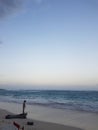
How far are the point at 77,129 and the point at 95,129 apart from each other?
42.6 inches

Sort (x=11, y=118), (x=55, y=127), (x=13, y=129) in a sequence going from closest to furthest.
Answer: (x=13, y=129) → (x=55, y=127) → (x=11, y=118)

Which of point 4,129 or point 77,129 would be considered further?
point 77,129

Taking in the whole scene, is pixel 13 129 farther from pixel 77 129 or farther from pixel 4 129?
→ pixel 77 129

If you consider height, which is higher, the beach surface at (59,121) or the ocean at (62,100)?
the ocean at (62,100)

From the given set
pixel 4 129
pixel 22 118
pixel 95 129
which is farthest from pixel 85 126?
pixel 4 129

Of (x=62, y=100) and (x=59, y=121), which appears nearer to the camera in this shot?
(x=59, y=121)

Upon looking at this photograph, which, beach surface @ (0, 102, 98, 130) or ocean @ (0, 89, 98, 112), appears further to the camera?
ocean @ (0, 89, 98, 112)

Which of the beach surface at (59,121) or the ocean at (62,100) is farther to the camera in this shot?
the ocean at (62,100)

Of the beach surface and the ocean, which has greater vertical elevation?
the ocean

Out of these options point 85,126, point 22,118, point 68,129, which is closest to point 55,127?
point 68,129

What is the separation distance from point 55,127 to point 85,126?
1974 mm

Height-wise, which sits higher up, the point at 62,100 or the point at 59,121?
the point at 62,100

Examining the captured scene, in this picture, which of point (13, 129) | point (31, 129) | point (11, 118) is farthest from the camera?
point (11, 118)

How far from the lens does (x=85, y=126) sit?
51.0ft
